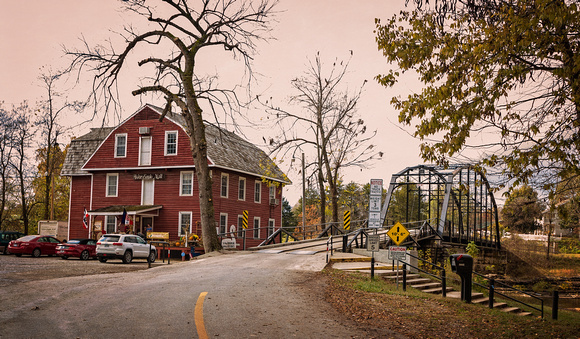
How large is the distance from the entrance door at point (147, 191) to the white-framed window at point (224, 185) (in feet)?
17.6

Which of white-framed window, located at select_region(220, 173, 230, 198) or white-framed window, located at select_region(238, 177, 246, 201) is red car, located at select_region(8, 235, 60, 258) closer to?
white-framed window, located at select_region(220, 173, 230, 198)

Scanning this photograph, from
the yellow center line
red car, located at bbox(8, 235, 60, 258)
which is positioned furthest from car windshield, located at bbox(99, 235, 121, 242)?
the yellow center line

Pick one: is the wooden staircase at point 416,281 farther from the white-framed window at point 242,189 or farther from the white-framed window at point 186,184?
the white-framed window at point 242,189

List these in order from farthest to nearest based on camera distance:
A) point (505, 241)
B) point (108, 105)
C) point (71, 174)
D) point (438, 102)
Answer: point (505, 241)
point (71, 174)
point (108, 105)
point (438, 102)

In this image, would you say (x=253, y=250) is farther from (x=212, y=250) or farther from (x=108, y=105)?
(x=108, y=105)

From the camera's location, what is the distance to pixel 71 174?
43719mm

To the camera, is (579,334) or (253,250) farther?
(253,250)

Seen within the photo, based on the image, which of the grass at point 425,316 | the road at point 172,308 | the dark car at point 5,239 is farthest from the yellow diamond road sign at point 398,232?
the dark car at point 5,239

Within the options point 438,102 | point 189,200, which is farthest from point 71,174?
point 438,102

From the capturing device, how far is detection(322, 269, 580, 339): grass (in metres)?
10.1

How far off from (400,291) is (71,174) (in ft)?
117

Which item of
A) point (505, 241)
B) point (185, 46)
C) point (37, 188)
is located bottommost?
point (505, 241)

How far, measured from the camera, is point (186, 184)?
126 feet

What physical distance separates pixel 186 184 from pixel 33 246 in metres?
11.1
